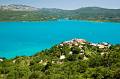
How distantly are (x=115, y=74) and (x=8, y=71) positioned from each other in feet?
51.4

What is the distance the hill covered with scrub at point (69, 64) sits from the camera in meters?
27.2

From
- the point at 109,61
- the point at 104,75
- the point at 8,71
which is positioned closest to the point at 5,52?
the point at 8,71

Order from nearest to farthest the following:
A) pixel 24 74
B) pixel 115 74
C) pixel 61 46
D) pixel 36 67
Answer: pixel 115 74 → pixel 24 74 → pixel 36 67 → pixel 61 46

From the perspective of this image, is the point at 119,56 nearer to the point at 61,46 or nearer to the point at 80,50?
the point at 80,50

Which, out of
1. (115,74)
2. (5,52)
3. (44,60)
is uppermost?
(115,74)

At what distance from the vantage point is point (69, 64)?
36.3m

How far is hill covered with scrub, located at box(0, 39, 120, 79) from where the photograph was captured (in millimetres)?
27156

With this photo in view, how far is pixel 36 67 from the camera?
38.1 metres

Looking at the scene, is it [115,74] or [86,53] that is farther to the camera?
[86,53]

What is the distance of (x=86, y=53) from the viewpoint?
4544cm

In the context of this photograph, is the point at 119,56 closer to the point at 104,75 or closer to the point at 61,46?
the point at 104,75

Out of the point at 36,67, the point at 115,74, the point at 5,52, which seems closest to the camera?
the point at 115,74

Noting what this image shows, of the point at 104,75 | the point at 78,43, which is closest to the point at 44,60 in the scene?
the point at 78,43

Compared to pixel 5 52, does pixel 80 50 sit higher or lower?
higher
